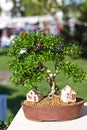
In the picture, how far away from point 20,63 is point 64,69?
0.39 metres

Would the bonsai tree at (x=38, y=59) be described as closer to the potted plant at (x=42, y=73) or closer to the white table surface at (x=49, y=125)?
the potted plant at (x=42, y=73)

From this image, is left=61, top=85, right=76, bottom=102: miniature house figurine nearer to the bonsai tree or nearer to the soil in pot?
the soil in pot

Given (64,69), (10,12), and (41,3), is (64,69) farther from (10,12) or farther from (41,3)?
(10,12)

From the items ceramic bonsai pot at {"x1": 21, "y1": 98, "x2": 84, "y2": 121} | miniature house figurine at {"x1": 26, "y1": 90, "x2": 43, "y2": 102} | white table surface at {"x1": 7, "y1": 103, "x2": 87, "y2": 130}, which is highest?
miniature house figurine at {"x1": 26, "y1": 90, "x2": 43, "y2": 102}

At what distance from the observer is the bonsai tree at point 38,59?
13.0ft

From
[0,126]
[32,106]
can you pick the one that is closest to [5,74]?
[0,126]

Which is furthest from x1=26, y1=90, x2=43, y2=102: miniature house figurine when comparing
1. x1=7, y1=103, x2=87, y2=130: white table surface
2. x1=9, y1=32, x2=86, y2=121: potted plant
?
x1=7, y1=103, x2=87, y2=130: white table surface

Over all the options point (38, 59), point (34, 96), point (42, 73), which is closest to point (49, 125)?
point (34, 96)

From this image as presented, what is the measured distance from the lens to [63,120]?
3.90m

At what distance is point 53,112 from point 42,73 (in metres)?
0.37

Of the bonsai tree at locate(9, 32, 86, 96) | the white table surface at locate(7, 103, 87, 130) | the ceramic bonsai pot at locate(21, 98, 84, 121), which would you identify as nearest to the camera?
the white table surface at locate(7, 103, 87, 130)

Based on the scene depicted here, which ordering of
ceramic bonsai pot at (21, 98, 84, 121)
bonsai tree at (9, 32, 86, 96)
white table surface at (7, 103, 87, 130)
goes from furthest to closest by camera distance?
bonsai tree at (9, 32, 86, 96) → ceramic bonsai pot at (21, 98, 84, 121) → white table surface at (7, 103, 87, 130)

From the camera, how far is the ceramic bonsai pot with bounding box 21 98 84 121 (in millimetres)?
3863

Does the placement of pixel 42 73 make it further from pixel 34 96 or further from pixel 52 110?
pixel 52 110
